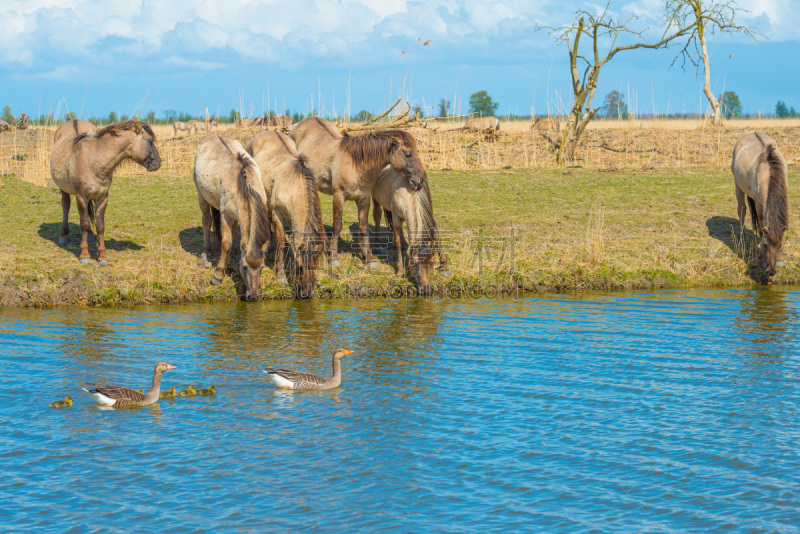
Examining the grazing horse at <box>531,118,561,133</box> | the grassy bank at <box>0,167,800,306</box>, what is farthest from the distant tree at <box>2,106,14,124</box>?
the grazing horse at <box>531,118,561,133</box>

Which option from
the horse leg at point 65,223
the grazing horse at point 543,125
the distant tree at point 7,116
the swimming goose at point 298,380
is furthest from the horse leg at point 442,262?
the distant tree at point 7,116

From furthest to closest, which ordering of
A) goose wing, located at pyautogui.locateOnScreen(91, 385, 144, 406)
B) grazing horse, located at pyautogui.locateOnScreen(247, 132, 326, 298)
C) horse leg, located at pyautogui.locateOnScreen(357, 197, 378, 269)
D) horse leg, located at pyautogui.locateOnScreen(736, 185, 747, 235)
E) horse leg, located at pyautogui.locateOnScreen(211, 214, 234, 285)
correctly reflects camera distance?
horse leg, located at pyautogui.locateOnScreen(736, 185, 747, 235)
horse leg, located at pyautogui.locateOnScreen(357, 197, 378, 269)
horse leg, located at pyautogui.locateOnScreen(211, 214, 234, 285)
grazing horse, located at pyautogui.locateOnScreen(247, 132, 326, 298)
goose wing, located at pyautogui.locateOnScreen(91, 385, 144, 406)

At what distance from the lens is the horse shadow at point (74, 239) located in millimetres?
14586

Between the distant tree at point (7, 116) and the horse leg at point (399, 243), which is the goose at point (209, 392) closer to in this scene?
the horse leg at point (399, 243)

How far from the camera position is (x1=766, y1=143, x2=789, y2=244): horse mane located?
550 inches

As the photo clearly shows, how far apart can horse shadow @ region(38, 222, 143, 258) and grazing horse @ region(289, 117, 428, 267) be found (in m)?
3.61

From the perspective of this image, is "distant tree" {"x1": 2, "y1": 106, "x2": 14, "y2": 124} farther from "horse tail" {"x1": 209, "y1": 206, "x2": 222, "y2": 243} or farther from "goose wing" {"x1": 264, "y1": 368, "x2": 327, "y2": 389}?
"goose wing" {"x1": 264, "y1": 368, "x2": 327, "y2": 389}

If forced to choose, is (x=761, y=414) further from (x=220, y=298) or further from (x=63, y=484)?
(x=220, y=298)

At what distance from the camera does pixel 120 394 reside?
26.3 feet

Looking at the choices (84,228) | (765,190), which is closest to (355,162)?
(84,228)

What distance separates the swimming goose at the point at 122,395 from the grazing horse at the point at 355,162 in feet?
20.0

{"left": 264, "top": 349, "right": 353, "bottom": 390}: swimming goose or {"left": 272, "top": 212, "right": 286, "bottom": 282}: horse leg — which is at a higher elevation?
{"left": 272, "top": 212, "right": 286, "bottom": 282}: horse leg

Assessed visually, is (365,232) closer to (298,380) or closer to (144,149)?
(144,149)

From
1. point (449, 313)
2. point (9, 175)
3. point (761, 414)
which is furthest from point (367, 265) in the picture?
point (9, 175)
